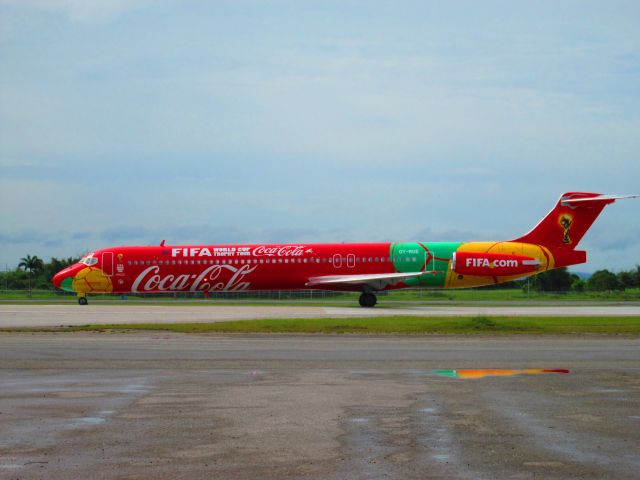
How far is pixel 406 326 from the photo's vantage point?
3136 cm

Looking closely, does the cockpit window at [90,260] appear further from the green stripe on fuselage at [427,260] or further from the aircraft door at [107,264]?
the green stripe on fuselage at [427,260]

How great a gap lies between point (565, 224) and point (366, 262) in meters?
12.0

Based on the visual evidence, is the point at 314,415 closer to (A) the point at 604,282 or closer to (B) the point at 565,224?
(B) the point at 565,224

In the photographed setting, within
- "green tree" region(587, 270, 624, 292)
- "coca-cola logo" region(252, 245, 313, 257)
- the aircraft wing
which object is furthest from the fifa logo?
"green tree" region(587, 270, 624, 292)

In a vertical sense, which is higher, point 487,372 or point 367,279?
point 367,279

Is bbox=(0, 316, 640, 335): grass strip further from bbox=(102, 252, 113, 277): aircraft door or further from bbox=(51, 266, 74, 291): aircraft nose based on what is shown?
bbox=(51, 266, 74, 291): aircraft nose

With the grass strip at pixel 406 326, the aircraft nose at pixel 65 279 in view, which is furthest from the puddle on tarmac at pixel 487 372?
the aircraft nose at pixel 65 279

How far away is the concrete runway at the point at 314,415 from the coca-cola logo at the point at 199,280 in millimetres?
31374

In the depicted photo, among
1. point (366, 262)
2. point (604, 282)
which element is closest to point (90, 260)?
point (366, 262)

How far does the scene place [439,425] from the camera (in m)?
11.3

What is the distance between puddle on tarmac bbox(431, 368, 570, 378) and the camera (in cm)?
1709

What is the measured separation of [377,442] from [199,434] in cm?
219

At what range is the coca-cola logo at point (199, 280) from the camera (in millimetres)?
53531

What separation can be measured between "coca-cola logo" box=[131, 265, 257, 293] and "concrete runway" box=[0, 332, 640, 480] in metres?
31.4
